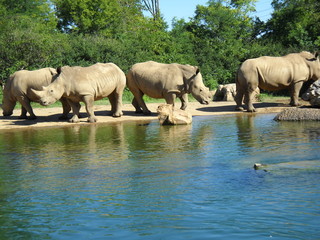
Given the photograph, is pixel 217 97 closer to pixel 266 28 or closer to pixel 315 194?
pixel 266 28

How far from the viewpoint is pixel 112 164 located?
11211mm

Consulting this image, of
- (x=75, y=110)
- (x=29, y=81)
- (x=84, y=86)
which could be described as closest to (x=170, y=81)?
(x=84, y=86)

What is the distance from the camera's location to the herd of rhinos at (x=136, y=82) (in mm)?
18250

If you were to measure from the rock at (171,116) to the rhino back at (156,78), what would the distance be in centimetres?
184

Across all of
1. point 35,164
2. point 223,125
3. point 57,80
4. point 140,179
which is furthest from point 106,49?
point 140,179

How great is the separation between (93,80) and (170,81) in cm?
275

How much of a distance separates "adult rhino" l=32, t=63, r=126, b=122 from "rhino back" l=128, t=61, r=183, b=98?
865 mm

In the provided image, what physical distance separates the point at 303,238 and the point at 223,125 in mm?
10901

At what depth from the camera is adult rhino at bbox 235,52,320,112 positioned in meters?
21.2

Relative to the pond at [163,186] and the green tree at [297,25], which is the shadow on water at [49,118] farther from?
the green tree at [297,25]

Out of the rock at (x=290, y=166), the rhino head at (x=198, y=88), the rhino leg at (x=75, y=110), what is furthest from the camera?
the rhino head at (x=198, y=88)

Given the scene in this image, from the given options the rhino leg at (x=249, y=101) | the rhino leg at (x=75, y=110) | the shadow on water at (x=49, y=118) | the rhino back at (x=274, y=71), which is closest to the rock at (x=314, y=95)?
the rhino leg at (x=249, y=101)

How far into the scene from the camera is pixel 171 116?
58.5 feet

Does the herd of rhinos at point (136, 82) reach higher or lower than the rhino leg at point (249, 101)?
higher
